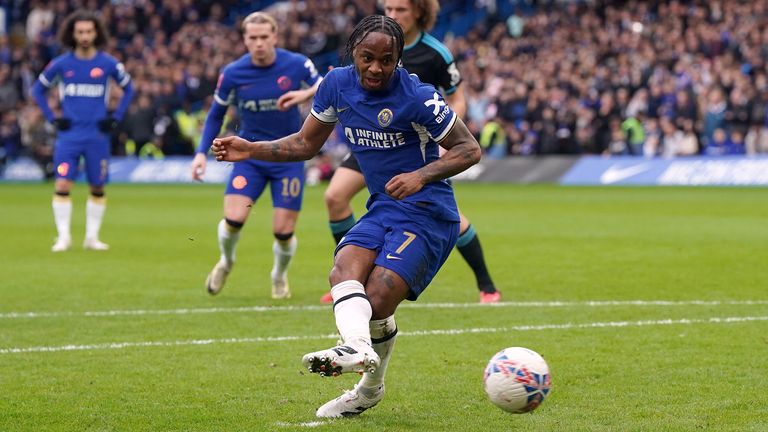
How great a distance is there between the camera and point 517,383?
5.78 meters

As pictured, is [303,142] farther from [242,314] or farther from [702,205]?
[702,205]

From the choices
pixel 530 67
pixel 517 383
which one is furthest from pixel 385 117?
pixel 530 67

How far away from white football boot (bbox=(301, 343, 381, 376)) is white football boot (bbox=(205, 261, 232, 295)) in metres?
5.66

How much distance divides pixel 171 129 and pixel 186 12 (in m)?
10.1

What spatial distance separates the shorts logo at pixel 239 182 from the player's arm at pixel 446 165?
4968 mm

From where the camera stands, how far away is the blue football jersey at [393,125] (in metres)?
6.14

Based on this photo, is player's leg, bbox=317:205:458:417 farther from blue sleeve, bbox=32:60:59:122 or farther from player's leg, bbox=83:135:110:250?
blue sleeve, bbox=32:60:59:122

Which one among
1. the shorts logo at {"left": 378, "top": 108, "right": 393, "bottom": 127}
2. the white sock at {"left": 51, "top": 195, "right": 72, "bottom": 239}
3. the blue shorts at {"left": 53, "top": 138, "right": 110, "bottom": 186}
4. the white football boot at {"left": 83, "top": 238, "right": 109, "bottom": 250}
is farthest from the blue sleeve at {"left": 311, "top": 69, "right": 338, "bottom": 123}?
the white football boot at {"left": 83, "top": 238, "right": 109, "bottom": 250}

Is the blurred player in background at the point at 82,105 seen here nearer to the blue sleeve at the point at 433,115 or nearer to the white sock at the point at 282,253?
the white sock at the point at 282,253

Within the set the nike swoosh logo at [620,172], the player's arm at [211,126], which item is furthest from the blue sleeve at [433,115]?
the nike swoosh logo at [620,172]

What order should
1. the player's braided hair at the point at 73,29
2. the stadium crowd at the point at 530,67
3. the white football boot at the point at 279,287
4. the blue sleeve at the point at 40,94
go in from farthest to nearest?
the stadium crowd at the point at 530,67, the blue sleeve at the point at 40,94, the player's braided hair at the point at 73,29, the white football boot at the point at 279,287

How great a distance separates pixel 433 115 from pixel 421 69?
13.3 feet

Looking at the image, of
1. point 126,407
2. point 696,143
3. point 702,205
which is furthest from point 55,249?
point 696,143

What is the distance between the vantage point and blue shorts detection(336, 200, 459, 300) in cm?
605
